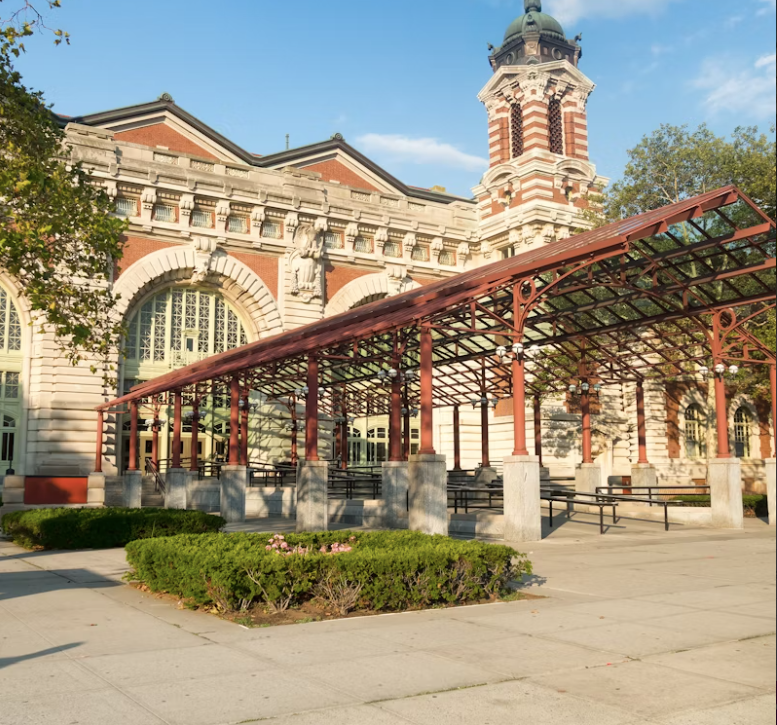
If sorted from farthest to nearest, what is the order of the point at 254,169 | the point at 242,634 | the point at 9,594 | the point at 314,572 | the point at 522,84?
the point at 522,84 → the point at 254,169 → the point at 9,594 → the point at 314,572 → the point at 242,634

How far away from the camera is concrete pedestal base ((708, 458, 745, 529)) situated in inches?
929

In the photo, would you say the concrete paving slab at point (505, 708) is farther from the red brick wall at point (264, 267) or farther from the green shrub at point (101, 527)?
the red brick wall at point (264, 267)

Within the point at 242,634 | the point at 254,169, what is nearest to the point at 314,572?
the point at 242,634

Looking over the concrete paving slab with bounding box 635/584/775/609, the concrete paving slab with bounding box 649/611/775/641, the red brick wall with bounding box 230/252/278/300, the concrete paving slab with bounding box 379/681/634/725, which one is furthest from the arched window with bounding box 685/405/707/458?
the concrete paving slab with bounding box 379/681/634/725

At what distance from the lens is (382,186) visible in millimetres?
53531

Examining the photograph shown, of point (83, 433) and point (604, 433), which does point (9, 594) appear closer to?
point (83, 433)

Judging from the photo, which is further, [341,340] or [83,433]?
[83,433]

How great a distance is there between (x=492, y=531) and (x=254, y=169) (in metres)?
29.2

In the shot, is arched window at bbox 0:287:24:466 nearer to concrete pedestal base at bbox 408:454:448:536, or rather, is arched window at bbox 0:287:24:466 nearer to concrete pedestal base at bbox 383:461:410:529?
concrete pedestal base at bbox 383:461:410:529

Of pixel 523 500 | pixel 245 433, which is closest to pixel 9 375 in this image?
pixel 245 433

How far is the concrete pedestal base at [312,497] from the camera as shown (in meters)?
20.4

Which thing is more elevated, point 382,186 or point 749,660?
point 382,186

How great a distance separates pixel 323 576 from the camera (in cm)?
998

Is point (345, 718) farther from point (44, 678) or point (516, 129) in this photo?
point (516, 129)
